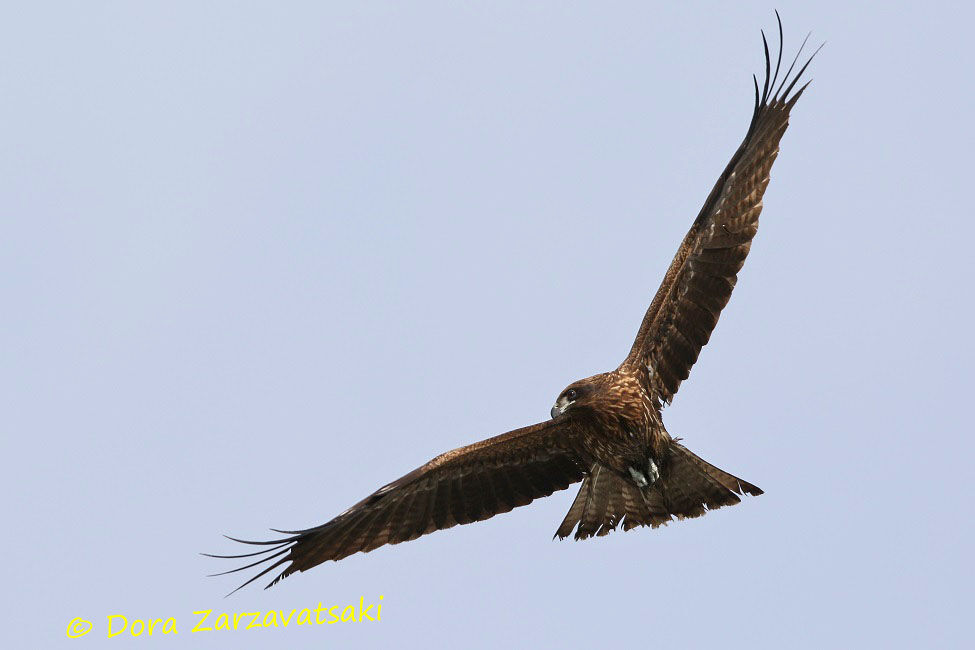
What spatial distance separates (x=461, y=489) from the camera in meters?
12.2

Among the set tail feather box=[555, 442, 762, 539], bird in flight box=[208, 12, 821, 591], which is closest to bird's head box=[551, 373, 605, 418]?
bird in flight box=[208, 12, 821, 591]

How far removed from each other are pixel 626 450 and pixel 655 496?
1.98 ft

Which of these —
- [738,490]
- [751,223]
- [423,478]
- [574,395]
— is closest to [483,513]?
[423,478]

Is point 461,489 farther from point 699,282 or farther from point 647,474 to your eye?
point 699,282

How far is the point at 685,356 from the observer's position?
1194 centimetres

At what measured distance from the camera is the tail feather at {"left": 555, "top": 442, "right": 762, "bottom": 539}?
1179cm

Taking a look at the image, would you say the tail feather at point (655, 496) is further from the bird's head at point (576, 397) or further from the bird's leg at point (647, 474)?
the bird's head at point (576, 397)

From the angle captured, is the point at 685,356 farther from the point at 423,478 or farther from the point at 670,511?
the point at 423,478

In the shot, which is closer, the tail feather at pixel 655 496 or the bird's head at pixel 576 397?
the bird's head at pixel 576 397

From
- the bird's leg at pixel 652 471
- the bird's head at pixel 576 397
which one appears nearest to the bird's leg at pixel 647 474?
the bird's leg at pixel 652 471

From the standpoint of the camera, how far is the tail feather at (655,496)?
38.7 ft

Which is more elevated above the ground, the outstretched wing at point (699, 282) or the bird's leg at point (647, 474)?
the outstretched wing at point (699, 282)

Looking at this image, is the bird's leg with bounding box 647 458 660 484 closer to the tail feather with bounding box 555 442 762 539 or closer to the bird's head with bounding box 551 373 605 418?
the tail feather with bounding box 555 442 762 539

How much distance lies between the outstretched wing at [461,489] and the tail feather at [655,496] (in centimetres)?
27
